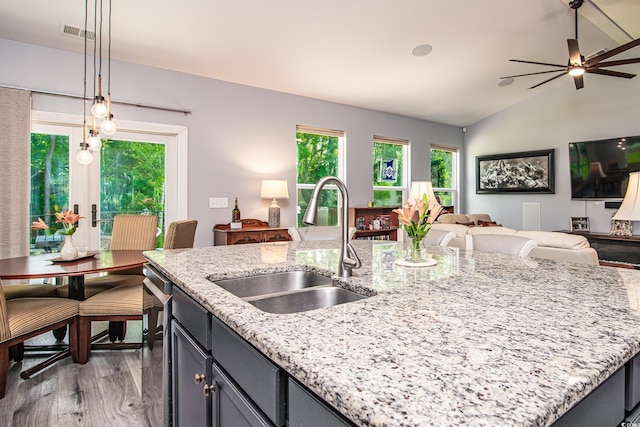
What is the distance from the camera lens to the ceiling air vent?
3250 mm

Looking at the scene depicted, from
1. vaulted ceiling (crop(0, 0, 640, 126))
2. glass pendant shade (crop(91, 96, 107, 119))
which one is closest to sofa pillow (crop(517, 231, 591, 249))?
vaulted ceiling (crop(0, 0, 640, 126))

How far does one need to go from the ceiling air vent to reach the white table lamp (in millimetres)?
2228

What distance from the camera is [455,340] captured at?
752 mm

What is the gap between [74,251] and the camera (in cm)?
290

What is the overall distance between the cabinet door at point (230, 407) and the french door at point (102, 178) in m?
3.36

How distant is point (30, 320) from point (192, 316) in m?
1.74

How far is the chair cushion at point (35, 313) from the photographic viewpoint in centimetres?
226

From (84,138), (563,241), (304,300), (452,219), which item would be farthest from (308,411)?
(452,219)

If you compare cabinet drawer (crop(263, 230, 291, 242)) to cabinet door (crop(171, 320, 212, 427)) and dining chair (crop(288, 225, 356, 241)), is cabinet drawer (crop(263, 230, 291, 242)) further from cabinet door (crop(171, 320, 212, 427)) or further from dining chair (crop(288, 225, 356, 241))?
cabinet door (crop(171, 320, 212, 427))

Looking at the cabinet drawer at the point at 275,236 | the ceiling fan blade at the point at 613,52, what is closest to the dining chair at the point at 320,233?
the cabinet drawer at the point at 275,236

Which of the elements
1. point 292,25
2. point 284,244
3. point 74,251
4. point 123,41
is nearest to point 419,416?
point 284,244

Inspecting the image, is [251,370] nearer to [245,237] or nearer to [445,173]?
[245,237]

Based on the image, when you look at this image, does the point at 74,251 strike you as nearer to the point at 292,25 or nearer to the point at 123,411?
the point at 123,411

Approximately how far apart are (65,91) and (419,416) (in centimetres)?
435
